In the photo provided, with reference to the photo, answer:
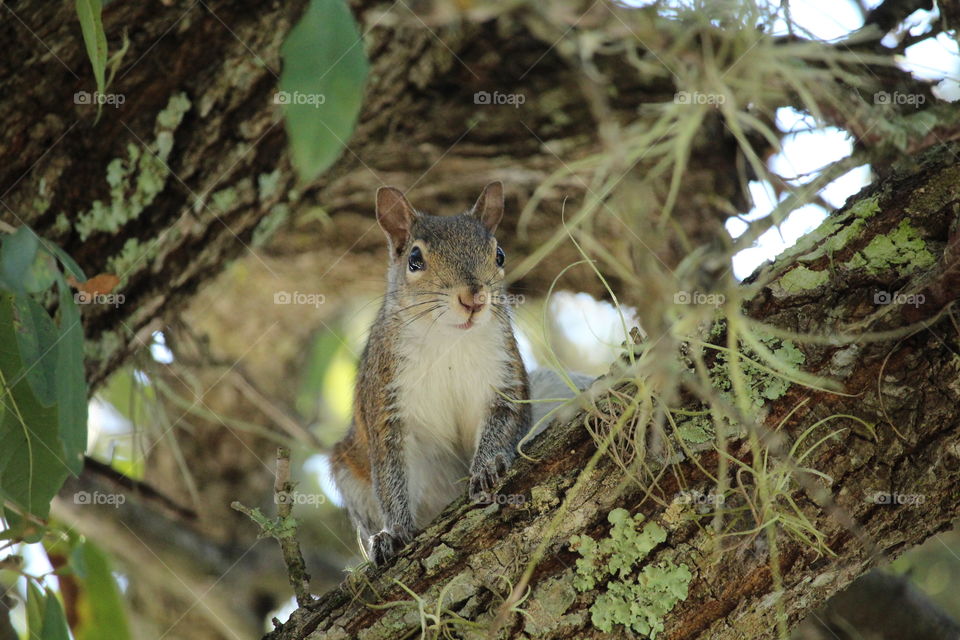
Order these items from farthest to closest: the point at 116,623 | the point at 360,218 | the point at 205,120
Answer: the point at 360,218 < the point at 205,120 < the point at 116,623

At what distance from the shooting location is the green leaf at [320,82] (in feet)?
6.83

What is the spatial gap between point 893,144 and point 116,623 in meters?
2.43

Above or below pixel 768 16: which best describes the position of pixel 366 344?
below

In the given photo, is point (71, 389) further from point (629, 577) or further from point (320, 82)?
point (629, 577)

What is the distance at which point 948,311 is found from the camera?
175 cm

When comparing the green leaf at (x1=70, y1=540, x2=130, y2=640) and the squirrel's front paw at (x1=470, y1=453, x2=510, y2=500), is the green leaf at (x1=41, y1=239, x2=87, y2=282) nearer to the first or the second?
the green leaf at (x1=70, y1=540, x2=130, y2=640)

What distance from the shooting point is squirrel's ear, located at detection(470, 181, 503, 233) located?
299 cm

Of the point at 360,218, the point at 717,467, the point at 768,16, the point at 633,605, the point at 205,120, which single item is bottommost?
the point at 633,605

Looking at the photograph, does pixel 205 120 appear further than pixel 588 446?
Yes

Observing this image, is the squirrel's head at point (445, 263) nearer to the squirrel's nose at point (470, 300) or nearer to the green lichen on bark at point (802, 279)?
the squirrel's nose at point (470, 300)

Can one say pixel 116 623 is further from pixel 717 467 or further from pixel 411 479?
pixel 717 467

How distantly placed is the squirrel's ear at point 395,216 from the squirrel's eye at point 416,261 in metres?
0.18

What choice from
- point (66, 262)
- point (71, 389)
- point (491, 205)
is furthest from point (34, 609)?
point (491, 205)

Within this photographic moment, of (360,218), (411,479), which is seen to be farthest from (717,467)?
(360,218)
